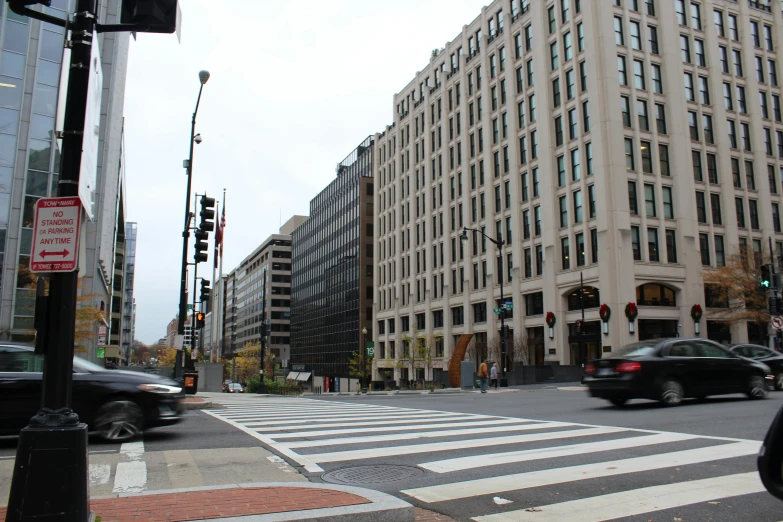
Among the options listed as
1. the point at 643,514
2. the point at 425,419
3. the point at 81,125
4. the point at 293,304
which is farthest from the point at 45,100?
the point at 293,304

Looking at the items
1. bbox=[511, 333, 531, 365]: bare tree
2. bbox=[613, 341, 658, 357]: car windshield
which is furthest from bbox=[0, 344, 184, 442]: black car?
bbox=[511, 333, 531, 365]: bare tree

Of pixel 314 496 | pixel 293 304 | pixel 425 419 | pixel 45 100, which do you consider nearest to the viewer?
pixel 314 496

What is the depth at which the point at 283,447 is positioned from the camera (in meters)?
8.98

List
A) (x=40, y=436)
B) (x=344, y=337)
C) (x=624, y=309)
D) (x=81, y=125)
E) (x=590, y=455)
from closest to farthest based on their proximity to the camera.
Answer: (x=40, y=436) < (x=81, y=125) < (x=590, y=455) < (x=624, y=309) < (x=344, y=337)

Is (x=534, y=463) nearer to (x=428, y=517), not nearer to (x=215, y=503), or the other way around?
(x=428, y=517)

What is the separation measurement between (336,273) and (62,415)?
93.1m

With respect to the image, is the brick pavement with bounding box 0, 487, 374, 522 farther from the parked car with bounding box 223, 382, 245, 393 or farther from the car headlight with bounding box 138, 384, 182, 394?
the parked car with bounding box 223, 382, 245, 393

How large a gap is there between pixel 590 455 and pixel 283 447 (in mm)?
4321

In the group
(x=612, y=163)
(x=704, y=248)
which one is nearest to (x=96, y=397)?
(x=612, y=163)

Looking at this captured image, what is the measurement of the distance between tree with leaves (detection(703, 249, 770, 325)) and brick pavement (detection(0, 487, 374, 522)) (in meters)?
42.2

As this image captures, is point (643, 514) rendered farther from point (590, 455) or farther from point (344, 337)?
point (344, 337)

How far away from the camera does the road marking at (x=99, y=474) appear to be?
654cm

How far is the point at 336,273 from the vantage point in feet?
319

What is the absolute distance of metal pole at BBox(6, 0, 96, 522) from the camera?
13.3 ft
